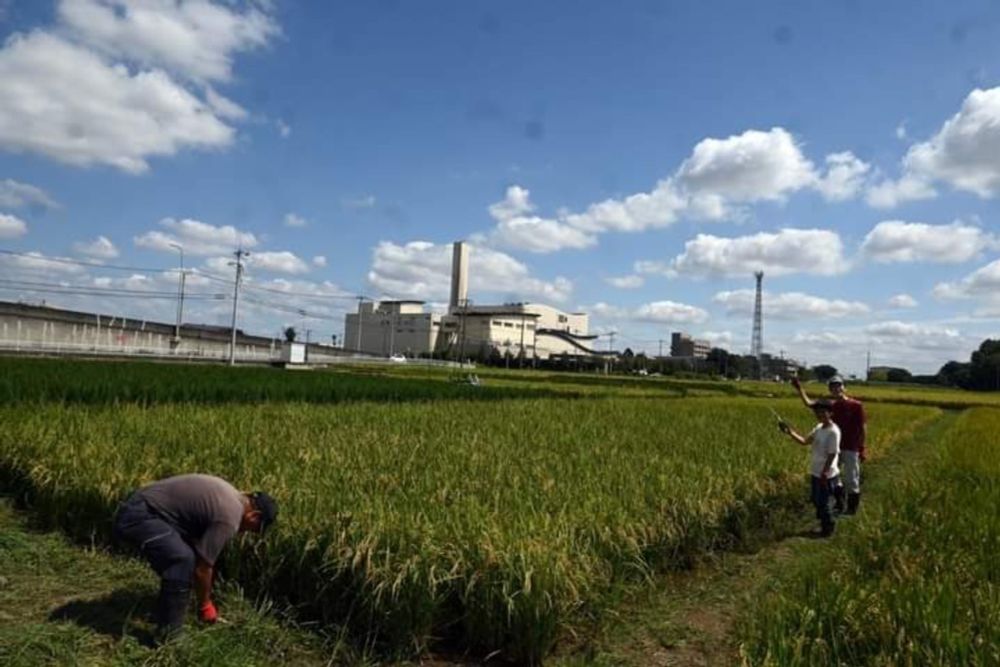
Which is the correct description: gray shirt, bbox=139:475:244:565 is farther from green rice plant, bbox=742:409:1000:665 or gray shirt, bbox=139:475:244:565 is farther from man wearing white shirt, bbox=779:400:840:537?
man wearing white shirt, bbox=779:400:840:537

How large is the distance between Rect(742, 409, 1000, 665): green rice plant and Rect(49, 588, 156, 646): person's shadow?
414 cm

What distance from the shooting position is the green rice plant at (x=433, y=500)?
207 inches

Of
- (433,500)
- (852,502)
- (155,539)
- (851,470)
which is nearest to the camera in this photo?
(155,539)

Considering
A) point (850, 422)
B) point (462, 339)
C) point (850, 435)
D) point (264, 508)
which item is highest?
point (462, 339)

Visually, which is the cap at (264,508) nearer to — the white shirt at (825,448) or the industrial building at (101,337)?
the white shirt at (825,448)

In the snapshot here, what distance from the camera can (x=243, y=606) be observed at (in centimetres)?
569

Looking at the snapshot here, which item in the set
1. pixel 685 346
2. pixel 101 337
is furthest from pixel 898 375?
pixel 101 337

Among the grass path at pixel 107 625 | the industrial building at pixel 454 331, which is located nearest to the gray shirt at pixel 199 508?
the grass path at pixel 107 625

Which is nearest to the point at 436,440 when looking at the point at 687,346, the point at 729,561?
the point at 729,561

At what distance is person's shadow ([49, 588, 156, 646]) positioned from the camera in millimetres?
5141

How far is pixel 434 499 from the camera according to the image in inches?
278

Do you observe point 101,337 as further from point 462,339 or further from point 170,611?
point 170,611

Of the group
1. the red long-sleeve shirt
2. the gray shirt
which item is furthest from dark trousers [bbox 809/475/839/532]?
the gray shirt

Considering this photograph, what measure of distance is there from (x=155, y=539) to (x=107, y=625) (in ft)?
3.14
